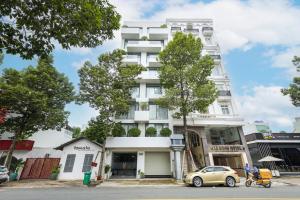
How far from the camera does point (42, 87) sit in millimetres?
19625

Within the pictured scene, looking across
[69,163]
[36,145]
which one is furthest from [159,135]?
[36,145]

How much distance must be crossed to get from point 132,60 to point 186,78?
10.9 m

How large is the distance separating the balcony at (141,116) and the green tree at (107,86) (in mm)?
3636

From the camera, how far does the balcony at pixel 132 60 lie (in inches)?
1056

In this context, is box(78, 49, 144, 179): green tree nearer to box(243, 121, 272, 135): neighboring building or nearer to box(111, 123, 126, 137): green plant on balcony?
box(111, 123, 126, 137): green plant on balcony

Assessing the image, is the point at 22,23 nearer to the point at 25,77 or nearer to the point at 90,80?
the point at 90,80

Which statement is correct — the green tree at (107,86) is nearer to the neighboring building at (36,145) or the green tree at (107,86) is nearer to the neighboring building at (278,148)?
the neighboring building at (36,145)

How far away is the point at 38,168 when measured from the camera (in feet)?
67.7

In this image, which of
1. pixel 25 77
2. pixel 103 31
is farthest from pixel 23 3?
pixel 25 77

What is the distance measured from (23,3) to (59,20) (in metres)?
0.98

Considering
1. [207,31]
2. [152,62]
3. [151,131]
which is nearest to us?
[151,131]

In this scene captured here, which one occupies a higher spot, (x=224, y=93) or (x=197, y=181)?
(x=224, y=93)

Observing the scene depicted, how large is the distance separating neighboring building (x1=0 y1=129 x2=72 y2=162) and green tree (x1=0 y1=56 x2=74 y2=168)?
351cm

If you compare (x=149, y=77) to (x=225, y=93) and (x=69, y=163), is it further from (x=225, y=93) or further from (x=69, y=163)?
(x=69, y=163)
